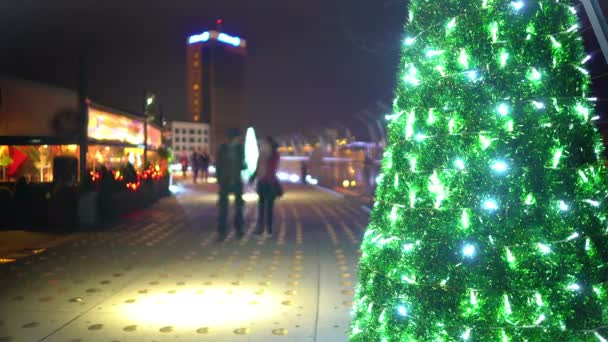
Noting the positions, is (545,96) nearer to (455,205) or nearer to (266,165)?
(455,205)

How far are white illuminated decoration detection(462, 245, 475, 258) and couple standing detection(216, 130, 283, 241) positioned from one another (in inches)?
290

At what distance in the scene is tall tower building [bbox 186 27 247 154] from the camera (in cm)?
17825

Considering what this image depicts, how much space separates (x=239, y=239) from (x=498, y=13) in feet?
30.4

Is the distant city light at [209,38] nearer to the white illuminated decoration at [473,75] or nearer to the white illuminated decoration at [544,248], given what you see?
the white illuminated decoration at [473,75]

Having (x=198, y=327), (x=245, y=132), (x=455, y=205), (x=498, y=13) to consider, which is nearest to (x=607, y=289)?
(x=455, y=205)

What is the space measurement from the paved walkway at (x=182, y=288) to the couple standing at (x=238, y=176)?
18.8 inches

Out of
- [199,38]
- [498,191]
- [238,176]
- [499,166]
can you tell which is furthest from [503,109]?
[199,38]

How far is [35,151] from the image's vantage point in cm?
1761

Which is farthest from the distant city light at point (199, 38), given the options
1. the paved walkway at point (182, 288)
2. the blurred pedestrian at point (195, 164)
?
the paved walkway at point (182, 288)

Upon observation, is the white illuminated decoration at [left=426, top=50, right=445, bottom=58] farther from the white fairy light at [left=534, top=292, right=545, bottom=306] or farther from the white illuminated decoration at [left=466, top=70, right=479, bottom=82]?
the white fairy light at [left=534, top=292, right=545, bottom=306]

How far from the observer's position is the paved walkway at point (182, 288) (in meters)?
5.58

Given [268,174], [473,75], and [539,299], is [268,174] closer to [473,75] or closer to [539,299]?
[473,75]

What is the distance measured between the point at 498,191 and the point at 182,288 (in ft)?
17.2

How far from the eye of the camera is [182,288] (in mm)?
7473
